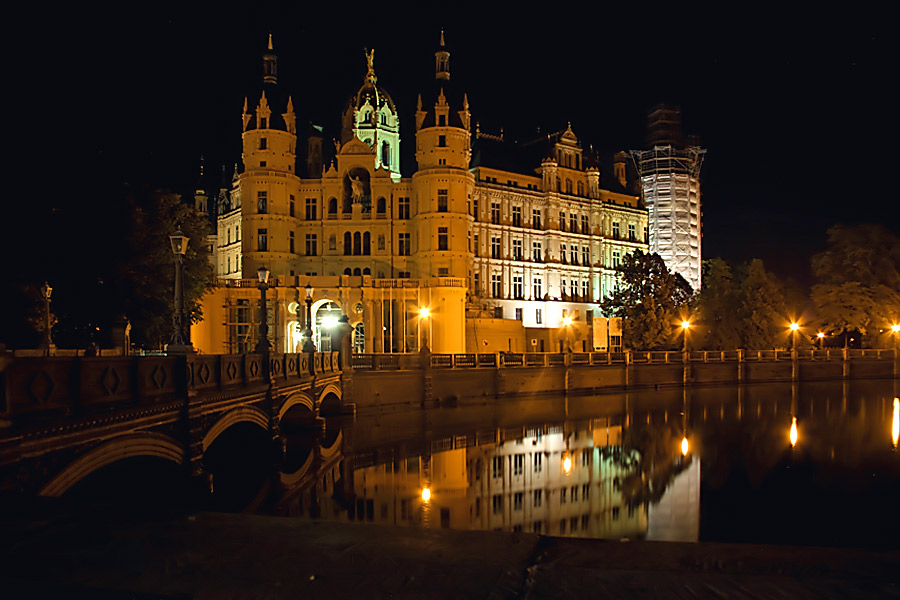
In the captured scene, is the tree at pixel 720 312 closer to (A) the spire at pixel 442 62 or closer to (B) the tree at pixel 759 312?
(B) the tree at pixel 759 312

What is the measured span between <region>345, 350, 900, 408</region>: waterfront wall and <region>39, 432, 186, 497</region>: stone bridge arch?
23.9 metres

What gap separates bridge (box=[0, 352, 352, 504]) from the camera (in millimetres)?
9023

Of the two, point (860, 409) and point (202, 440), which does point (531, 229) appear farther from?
point (202, 440)

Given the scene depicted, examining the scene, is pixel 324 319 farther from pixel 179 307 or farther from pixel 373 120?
pixel 179 307

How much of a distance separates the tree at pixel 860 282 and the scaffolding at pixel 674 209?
50.9 feet

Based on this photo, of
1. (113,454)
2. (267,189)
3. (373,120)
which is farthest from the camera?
(373,120)

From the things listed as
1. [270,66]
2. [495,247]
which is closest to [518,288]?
[495,247]

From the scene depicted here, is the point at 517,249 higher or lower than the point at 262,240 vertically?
higher

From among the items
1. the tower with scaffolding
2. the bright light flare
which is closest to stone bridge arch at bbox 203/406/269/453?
the bright light flare

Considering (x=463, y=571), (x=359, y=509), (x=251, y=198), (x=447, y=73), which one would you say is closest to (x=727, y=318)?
(x=447, y=73)

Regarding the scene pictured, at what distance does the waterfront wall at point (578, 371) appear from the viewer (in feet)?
132

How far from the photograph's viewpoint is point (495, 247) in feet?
228

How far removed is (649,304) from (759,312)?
36.2 feet

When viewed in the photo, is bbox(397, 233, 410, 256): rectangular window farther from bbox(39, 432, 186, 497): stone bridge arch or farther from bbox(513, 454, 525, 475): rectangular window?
bbox(39, 432, 186, 497): stone bridge arch
